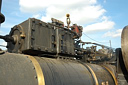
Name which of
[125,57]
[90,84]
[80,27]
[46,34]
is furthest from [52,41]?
[80,27]

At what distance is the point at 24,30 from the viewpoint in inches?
240

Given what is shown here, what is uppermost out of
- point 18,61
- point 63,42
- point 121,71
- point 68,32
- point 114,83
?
point 68,32

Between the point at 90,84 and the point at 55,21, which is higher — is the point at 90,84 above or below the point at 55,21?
below

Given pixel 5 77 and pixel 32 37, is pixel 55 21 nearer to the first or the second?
pixel 32 37

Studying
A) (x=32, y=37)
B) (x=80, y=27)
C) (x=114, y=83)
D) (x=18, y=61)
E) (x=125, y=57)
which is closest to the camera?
(x=18, y=61)

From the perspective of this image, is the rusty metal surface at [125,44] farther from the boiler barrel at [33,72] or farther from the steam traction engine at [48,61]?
the boiler barrel at [33,72]

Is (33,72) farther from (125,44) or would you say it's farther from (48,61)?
(125,44)

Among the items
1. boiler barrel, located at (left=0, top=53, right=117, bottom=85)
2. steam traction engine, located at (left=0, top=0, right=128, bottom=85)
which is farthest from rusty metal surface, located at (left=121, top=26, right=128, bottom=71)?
boiler barrel, located at (left=0, top=53, right=117, bottom=85)

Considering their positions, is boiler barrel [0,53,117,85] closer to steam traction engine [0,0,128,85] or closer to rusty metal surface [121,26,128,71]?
steam traction engine [0,0,128,85]

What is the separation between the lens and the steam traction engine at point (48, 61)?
12.2ft

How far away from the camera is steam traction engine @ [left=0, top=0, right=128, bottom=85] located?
3.71 metres

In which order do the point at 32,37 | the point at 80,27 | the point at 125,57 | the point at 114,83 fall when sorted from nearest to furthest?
the point at 125,57 → the point at 32,37 → the point at 114,83 → the point at 80,27

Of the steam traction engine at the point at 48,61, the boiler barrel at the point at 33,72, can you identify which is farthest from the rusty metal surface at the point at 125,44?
the boiler barrel at the point at 33,72

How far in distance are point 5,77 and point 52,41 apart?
287 centimetres
